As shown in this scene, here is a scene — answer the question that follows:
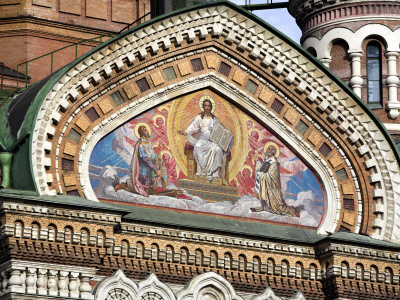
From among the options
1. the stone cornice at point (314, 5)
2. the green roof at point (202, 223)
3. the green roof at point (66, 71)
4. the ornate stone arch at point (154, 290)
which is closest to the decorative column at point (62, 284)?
the green roof at point (202, 223)

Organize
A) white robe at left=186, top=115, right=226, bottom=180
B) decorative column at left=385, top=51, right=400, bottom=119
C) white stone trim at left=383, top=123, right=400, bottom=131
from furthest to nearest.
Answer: decorative column at left=385, top=51, right=400, bottom=119, white stone trim at left=383, top=123, right=400, bottom=131, white robe at left=186, top=115, right=226, bottom=180

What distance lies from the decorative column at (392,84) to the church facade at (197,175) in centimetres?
404

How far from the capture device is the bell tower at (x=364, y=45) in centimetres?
2686

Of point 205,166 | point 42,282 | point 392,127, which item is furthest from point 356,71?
point 42,282

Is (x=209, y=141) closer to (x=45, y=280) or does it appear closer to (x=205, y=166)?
(x=205, y=166)

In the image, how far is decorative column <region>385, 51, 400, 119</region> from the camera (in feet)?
87.0

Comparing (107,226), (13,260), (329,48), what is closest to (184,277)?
(107,226)

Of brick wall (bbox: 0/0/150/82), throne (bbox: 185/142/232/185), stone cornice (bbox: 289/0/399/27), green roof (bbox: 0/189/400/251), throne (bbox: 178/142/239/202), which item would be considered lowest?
green roof (bbox: 0/189/400/251)

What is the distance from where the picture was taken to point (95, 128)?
2069 cm

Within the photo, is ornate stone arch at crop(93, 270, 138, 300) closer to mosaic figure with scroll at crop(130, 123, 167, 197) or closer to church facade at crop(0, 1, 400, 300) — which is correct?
church facade at crop(0, 1, 400, 300)

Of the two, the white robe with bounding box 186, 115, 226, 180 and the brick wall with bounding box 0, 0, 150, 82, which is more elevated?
the brick wall with bounding box 0, 0, 150, 82

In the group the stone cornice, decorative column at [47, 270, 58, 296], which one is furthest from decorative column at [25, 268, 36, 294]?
the stone cornice

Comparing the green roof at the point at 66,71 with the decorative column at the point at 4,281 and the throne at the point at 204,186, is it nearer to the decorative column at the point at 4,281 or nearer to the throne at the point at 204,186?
the decorative column at the point at 4,281

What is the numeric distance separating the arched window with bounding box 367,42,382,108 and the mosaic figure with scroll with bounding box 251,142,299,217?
17.4 feet
